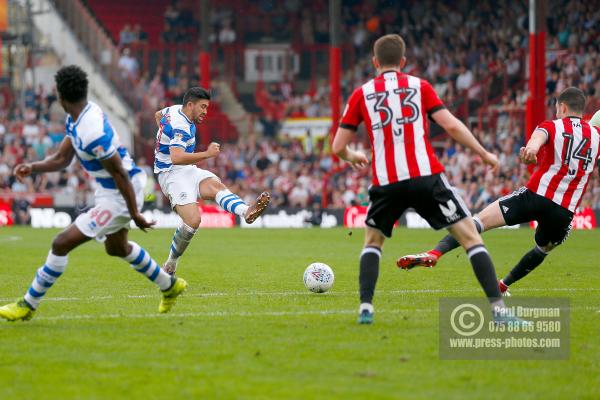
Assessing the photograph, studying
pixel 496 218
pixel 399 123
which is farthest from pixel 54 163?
pixel 496 218

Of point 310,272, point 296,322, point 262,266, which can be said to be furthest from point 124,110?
point 296,322

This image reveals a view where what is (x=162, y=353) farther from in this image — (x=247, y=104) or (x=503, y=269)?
(x=247, y=104)

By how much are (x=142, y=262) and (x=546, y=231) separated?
385 cm

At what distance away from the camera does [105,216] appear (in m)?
8.25

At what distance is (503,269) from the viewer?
1415cm

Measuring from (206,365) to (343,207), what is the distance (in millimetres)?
21835

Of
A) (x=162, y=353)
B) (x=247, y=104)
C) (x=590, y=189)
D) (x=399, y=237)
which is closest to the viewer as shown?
(x=162, y=353)

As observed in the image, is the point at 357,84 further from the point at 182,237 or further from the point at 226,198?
the point at 182,237

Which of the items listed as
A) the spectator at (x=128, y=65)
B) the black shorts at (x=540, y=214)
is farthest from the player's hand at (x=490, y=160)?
the spectator at (x=128, y=65)

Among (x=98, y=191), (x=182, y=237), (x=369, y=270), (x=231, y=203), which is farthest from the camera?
(x=231, y=203)

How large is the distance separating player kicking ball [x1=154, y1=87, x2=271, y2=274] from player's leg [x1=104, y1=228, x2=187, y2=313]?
8.91ft

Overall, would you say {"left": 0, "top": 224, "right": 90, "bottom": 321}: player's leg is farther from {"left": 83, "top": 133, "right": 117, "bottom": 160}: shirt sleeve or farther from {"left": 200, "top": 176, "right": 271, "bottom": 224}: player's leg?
{"left": 200, "top": 176, "right": 271, "bottom": 224}: player's leg

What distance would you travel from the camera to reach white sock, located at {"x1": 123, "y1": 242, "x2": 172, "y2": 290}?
8.57 m

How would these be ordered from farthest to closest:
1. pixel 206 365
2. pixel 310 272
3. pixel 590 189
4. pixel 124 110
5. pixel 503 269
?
pixel 124 110 < pixel 590 189 < pixel 503 269 < pixel 310 272 < pixel 206 365
